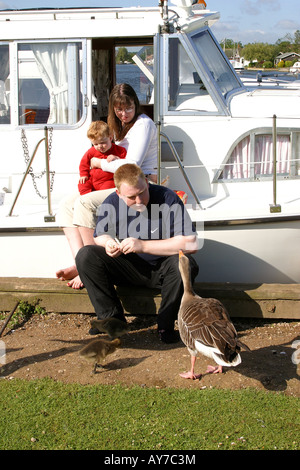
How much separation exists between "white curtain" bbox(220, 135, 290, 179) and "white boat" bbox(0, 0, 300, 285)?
11mm

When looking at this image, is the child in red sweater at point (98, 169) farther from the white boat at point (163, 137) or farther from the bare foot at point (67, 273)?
the bare foot at point (67, 273)

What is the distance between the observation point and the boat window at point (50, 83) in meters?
6.00

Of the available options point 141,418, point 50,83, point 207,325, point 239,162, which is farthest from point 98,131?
point 141,418

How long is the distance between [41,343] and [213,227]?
1.96 meters

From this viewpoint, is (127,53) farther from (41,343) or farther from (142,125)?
(41,343)

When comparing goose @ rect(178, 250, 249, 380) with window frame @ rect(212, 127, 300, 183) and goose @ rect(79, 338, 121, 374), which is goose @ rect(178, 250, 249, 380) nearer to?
goose @ rect(79, 338, 121, 374)

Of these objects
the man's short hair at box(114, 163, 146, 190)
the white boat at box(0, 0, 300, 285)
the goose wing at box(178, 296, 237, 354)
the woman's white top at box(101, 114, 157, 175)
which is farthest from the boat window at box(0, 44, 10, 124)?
the goose wing at box(178, 296, 237, 354)

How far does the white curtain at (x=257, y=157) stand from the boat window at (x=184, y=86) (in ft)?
1.67

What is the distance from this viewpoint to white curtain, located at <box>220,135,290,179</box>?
20.0ft

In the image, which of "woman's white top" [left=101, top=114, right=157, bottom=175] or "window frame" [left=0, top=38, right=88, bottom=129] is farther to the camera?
"window frame" [left=0, top=38, right=88, bottom=129]

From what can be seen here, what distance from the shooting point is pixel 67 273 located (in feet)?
18.9

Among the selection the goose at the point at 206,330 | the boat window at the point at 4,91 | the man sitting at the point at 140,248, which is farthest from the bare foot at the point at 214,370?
the boat window at the point at 4,91
